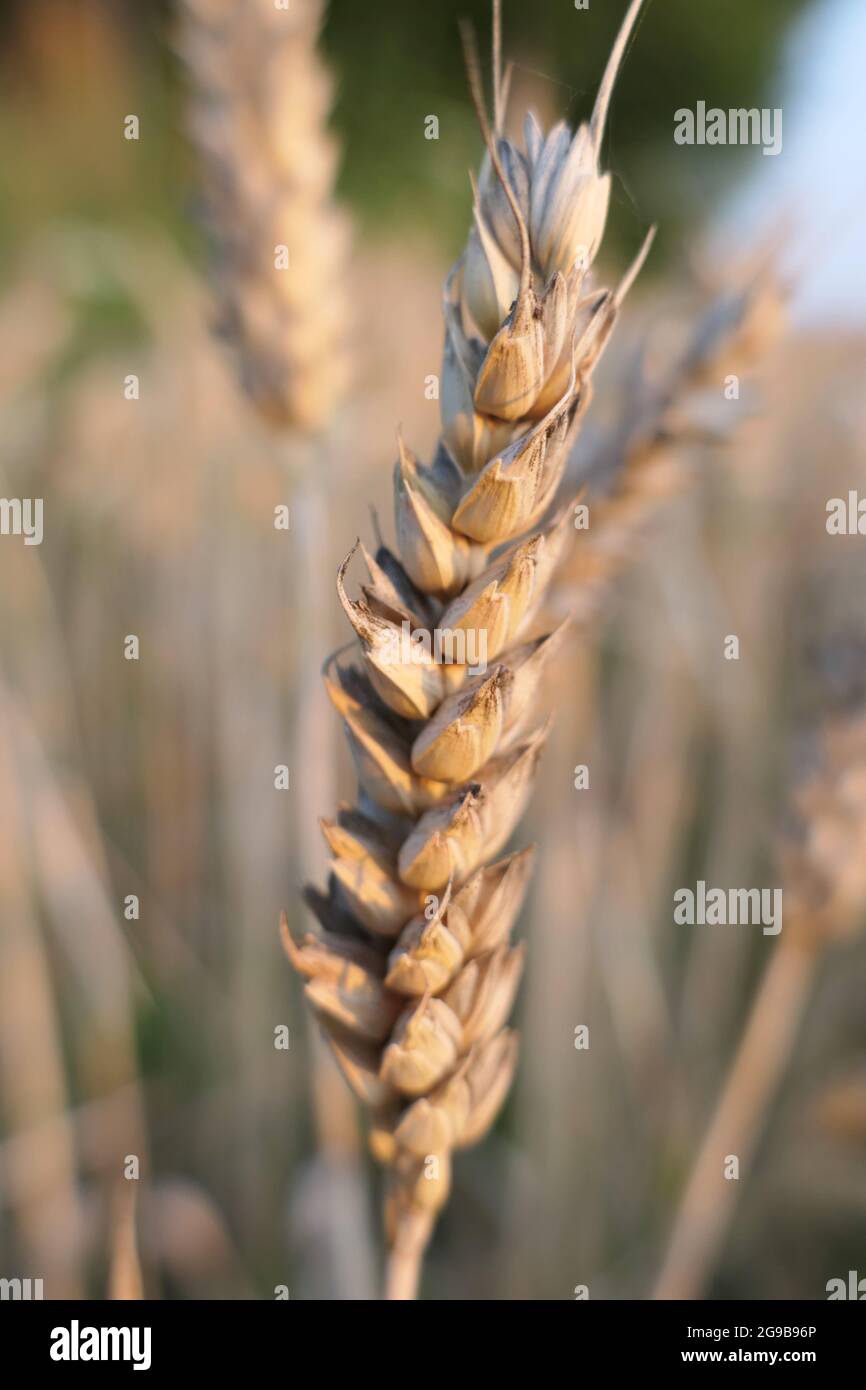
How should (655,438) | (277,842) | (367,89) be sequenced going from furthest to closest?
(367,89), (277,842), (655,438)

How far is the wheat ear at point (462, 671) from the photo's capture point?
15.5 inches

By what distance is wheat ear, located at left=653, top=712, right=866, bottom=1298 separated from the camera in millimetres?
918

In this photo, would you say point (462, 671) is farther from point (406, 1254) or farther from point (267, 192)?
point (267, 192)

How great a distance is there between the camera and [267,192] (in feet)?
3.38

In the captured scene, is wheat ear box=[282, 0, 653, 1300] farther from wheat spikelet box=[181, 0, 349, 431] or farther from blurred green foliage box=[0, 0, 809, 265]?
blurred green foliage box=[0, 0, 809, 265]

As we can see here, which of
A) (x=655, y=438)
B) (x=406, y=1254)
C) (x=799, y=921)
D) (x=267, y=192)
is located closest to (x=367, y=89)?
(x=267, y=192)

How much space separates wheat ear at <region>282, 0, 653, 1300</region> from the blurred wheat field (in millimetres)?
427

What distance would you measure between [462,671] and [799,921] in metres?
0.66

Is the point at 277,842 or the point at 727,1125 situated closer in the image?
the point at 727,1125

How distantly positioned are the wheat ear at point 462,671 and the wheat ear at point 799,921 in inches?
22.0

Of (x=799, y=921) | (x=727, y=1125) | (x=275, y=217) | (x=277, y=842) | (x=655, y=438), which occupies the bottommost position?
(x=727, y=1125)

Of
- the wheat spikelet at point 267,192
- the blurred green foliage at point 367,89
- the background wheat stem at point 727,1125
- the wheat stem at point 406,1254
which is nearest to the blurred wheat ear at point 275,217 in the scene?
the wheat spikelet at point 267,192

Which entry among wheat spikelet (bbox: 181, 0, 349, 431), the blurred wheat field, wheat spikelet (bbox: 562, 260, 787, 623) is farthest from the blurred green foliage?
wheat spikelet (bbox: 562, 260, 787, 623)
